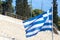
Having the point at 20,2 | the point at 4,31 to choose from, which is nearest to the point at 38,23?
the point at 4,31

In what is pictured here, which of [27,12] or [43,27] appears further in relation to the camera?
[27,12]

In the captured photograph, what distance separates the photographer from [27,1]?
59.2 metres

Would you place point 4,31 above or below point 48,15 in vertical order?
below

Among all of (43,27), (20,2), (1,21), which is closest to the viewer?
(43,27)

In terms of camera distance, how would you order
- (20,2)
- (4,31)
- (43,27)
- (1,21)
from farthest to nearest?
(20,2), (1,21), (4,31), (43,27)

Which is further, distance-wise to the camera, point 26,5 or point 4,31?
point 26,5

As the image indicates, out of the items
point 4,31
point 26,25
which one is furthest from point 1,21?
point 26,25

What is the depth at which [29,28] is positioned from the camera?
13.8m

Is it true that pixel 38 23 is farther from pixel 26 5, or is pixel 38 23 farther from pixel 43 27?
pixel 26 5

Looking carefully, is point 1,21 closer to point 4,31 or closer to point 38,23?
point 4,31

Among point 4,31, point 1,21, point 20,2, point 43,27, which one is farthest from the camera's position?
point 20,2

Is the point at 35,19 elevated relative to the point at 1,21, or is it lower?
elevated

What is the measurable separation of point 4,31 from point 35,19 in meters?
12.1

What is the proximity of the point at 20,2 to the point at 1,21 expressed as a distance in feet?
91.6
